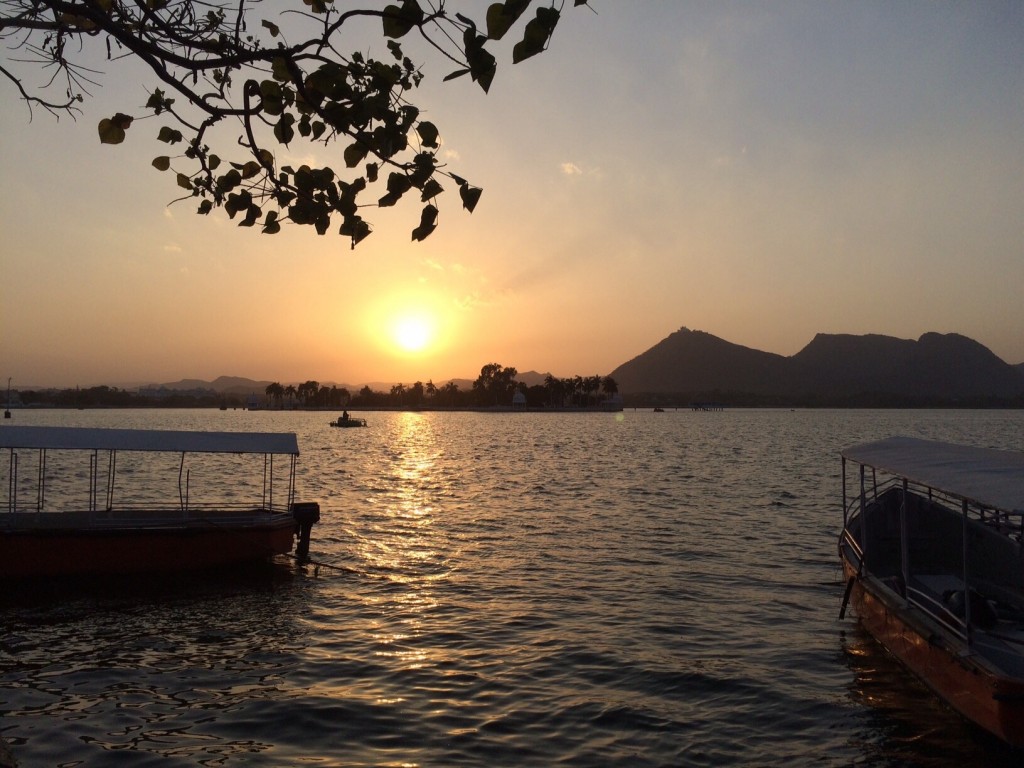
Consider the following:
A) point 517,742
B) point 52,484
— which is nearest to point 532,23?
point 517,742

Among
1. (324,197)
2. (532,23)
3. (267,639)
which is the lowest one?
(267,639)

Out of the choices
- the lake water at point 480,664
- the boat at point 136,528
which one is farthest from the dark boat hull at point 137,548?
the lake water at point 480,664

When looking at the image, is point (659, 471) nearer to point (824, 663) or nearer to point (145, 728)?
point (824, 663)

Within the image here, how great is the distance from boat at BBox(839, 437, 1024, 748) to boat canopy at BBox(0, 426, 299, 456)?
1474 centimetres

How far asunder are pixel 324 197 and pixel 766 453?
246ft

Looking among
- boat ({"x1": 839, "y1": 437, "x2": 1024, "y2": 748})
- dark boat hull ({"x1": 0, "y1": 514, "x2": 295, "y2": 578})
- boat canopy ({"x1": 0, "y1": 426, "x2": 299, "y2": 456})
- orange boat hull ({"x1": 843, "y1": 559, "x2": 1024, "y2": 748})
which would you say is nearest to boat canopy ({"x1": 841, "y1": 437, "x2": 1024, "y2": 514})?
boat ({"x1": 839, "y1": 437, "x2": 1024, "y2": 748})

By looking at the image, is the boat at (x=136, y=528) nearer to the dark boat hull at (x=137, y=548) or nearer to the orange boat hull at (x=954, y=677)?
the dark boat hull at (x=137, y=548)

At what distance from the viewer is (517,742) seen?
35.7ft

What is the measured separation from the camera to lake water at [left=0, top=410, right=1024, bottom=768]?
426 inches

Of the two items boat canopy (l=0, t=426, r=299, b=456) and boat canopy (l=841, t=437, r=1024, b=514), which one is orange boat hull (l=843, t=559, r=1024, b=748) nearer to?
boat canopy (l=841, t=437, r=1024, b=514)

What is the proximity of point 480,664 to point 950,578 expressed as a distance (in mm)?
9567

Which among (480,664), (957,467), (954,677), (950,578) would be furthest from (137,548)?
(950,578)

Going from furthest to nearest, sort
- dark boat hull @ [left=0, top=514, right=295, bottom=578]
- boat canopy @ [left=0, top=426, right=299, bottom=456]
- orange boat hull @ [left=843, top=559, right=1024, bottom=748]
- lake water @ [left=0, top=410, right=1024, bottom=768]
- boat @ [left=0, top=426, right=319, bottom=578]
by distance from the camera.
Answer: boat canopy @ [left=0, top=426, right=299, bottom=456] < boat @ [left=0, top=426, right=319, bottom=578] < dark boat hull @ [left=0, top=514, right=295, bottom=578] < lake water @ [left=0, top=410, right=1024, bottom=768] < orange boat hull @ [left=843, top=559, right=1024, bottom=748]

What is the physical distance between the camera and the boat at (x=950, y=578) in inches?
400
